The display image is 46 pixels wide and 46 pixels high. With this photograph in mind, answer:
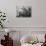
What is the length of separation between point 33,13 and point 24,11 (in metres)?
0.20

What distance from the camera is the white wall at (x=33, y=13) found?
9.92 feet

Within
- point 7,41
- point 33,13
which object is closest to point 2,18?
point 7,41

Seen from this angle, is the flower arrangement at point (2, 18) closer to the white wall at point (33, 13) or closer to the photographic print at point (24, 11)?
the white wall at point (33, 13)

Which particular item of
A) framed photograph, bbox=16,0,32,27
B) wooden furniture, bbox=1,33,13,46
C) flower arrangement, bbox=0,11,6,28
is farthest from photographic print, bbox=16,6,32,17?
wooden furniture, bbox=1,33,13,46

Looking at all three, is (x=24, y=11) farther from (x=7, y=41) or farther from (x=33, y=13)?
(x=7, y=41)

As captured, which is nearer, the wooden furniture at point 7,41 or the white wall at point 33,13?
the wooden furniture at point 7,41

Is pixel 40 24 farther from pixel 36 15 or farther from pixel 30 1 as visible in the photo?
pixel 30 1

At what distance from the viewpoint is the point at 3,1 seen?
3014 millimetres

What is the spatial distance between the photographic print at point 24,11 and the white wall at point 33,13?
69 millimetres

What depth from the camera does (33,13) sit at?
10.0 feet

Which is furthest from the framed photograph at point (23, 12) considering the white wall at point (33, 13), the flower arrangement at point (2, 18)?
the flower arrangement at point (2, 18)

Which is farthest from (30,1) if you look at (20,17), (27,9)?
(20,17)

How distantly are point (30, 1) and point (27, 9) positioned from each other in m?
0.19

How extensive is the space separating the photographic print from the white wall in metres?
0.07
